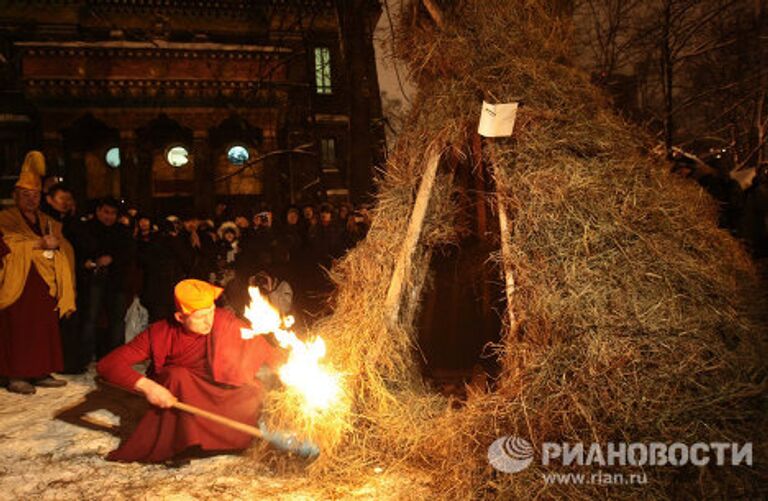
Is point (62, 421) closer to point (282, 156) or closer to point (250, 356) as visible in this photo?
point (250, 356)

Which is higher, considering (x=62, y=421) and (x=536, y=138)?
(x=536, y=138)

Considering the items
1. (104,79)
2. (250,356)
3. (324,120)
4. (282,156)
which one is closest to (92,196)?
(104,79)

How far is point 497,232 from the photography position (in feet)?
17.1

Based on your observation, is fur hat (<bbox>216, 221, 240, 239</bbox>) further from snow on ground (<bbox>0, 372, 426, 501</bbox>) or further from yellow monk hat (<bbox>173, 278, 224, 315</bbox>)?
yellow monk hat (<bbox>173, 278, 224, 315</bbox>)

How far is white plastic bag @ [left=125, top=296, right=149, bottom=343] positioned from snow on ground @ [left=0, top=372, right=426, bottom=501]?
2.03m

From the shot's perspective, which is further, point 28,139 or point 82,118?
point 28,139

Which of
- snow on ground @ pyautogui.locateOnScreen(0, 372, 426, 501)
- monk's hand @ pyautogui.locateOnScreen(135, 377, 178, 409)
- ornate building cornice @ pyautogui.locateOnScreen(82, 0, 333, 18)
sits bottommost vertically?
snow on ground @ pyautogui.locateOnScreen(0, 372, 426, 501)

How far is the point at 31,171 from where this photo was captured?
17.6ft

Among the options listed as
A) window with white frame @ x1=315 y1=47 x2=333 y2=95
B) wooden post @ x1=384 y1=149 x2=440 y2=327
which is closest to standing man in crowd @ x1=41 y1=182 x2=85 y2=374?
wooden post @ x1=384 y1=149 x2=440 y2=327

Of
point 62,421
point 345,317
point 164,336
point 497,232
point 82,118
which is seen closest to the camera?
point 164,336

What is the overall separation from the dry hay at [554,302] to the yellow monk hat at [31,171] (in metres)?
3.29

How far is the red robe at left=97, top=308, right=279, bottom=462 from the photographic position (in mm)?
3889

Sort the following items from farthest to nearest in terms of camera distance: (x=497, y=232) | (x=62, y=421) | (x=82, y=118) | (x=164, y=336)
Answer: (x=82, y=118) < (x=497, y=232) < (x=62, y=421) < (x=164, y=336)

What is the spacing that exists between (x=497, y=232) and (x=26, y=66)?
17.8 m
